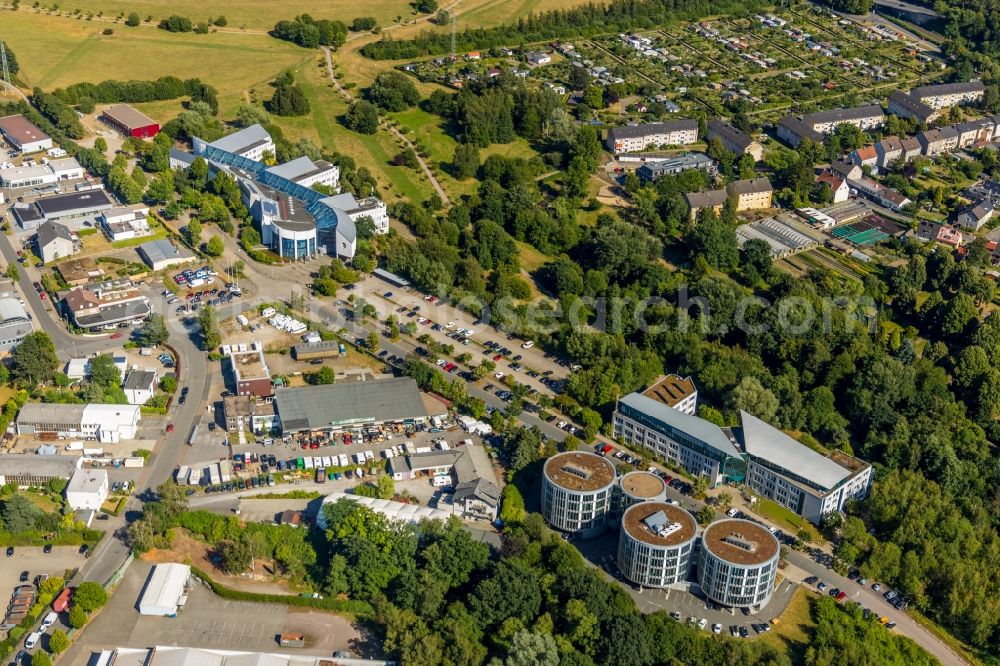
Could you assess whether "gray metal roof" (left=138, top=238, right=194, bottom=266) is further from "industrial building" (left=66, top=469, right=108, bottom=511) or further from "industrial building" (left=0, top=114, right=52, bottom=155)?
"industrial building" (left=66, top=469, right=108, bottom=511)

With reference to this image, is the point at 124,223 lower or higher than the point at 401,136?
higher

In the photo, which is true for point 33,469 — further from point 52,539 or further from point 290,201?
point 290,201

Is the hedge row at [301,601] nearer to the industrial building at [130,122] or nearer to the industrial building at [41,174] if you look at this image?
the industrial building at [41,174]

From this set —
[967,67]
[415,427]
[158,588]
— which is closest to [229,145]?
[415,427]

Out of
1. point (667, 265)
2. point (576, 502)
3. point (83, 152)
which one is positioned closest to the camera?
point (576, 502)

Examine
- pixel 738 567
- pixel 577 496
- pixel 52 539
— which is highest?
pixel 738 567

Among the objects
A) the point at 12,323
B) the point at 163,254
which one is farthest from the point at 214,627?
the point at 163,254

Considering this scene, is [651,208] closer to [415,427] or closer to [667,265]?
[667,265]
